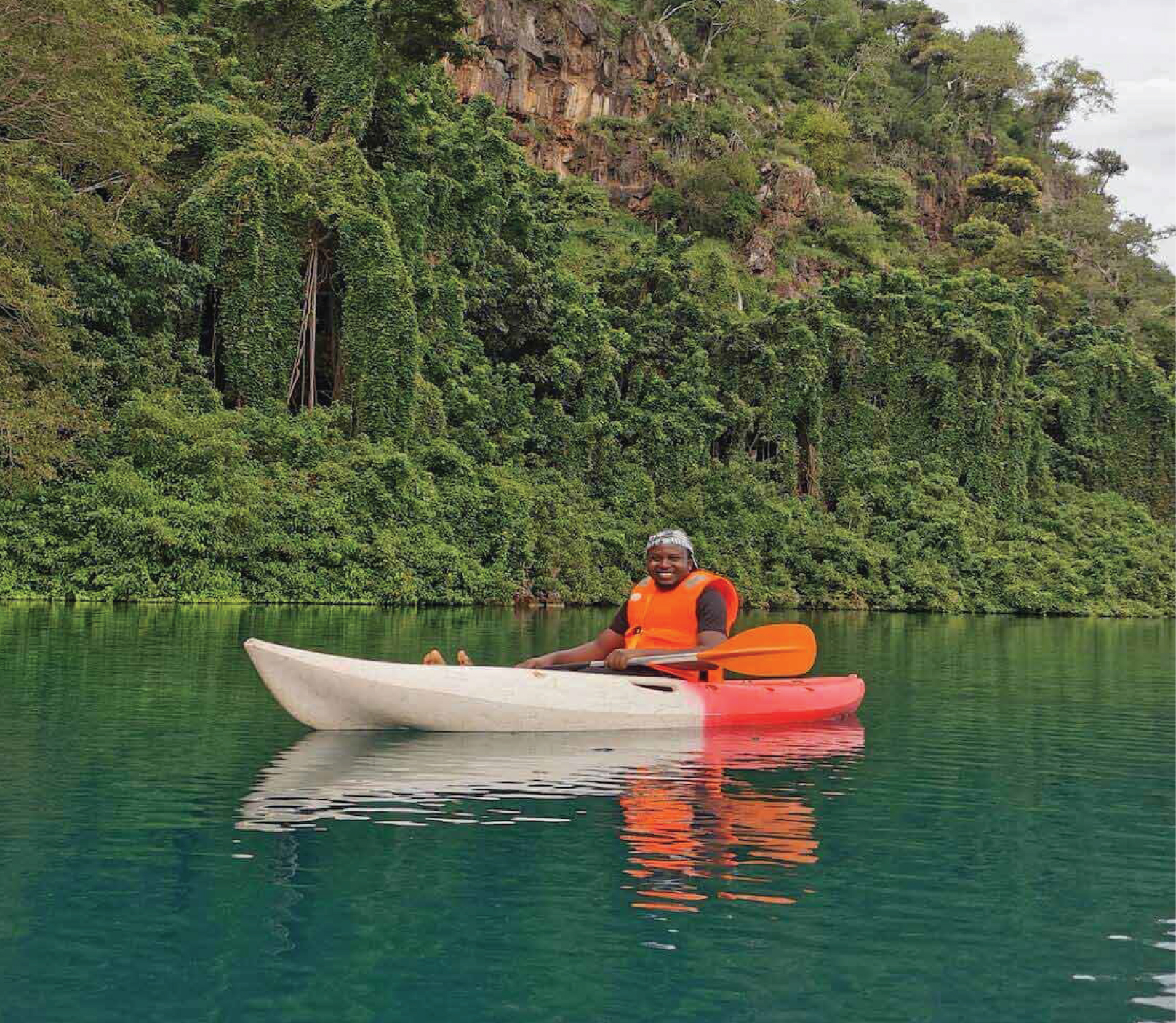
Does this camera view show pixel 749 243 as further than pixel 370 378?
Yes

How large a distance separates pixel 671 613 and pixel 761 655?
889 millimetres

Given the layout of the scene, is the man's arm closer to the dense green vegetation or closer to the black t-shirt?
the black t-shirt

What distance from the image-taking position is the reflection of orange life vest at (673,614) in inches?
366

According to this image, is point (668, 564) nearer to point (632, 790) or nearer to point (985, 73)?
point (632, 790)

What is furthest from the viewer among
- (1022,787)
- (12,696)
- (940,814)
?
(12,696)

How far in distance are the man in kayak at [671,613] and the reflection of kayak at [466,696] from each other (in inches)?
9.4

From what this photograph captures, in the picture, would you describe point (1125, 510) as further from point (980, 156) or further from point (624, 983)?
point (624, 983)

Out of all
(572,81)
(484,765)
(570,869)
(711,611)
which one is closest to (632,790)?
(484,765)

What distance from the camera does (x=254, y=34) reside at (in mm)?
31703

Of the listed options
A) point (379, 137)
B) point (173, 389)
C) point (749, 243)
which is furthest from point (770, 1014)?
point (749, 243)

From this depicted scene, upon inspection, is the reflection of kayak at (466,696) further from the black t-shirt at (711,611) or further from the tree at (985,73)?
the tree at (985,73)

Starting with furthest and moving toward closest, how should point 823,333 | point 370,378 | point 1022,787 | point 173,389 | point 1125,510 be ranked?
point 1125,510, point 823,333, point 370,378, point 173,389, point 1022,787

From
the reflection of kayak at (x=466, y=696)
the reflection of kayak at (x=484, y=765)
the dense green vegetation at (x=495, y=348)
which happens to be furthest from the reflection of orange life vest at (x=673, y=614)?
the dense green vegetation at (x=495, y=348)

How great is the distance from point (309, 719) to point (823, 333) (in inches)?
1271
